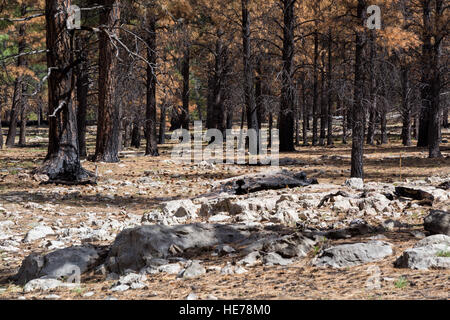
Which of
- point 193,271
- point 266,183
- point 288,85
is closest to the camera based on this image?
point 193,271

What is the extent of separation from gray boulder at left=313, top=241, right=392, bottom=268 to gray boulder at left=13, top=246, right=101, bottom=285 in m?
2.56

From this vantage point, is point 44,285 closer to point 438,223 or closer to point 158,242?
point 158,242

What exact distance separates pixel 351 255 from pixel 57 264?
3149 mm

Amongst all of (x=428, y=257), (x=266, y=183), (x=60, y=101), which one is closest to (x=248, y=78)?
(x=60, y=101)

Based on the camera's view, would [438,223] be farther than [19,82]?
No

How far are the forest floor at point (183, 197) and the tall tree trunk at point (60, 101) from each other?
2.20 feet

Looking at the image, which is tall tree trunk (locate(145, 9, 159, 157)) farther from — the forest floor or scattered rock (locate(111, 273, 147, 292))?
scattered rock (locate(111, 273, 147, 292))

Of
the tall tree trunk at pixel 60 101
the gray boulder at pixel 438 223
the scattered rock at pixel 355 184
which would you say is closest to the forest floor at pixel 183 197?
the gray boulder at pixel 438 223

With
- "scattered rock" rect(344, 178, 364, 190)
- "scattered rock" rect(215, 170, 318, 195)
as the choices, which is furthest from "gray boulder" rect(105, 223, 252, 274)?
"scattered rock" rect(215, 170, 318, 195)

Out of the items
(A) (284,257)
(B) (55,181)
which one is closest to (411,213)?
(A) (284,257)

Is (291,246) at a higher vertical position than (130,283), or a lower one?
higher

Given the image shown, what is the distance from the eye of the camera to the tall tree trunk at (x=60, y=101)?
12.1m

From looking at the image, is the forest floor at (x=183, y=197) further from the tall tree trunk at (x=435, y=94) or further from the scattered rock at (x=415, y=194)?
the tall tree trunk at (x=435, y=94)

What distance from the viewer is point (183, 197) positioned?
36.2 feet
